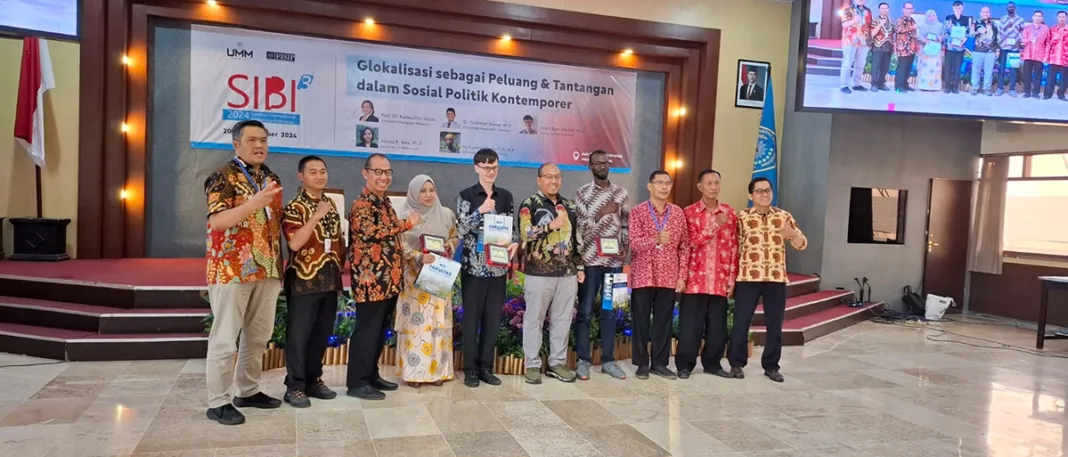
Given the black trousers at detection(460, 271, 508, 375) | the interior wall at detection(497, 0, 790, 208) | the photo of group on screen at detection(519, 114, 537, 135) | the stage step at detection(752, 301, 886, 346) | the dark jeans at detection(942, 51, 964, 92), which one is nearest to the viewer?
the black trousers at detection(460, 271, 508, 375)

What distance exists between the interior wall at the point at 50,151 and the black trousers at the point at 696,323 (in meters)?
5.94

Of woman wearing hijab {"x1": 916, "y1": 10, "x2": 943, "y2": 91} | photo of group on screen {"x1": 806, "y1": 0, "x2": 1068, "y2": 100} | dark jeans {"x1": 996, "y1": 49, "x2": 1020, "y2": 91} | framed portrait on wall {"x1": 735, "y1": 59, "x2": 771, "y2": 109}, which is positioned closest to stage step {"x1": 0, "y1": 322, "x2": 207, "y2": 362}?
photo of group on screen {"x1": 806, "y1": 0, "x2": 1068, "y2": 100}

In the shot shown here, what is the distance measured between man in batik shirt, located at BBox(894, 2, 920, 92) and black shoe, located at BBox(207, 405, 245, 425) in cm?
712

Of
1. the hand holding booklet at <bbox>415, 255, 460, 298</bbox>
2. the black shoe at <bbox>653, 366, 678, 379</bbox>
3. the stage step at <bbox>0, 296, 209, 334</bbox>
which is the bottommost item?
the black shoe at <bbox>653, 366, 678, 379</bbox>

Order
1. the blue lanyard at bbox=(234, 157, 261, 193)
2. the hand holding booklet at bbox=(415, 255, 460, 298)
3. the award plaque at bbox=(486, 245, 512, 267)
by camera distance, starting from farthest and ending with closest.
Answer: the award plaque at bbox=(486, 245, 512, 267), the hand holding booklet at bbox=(415, 255, 460, 298), the blue lanyard at bbox=(234, 157, 261, 193)

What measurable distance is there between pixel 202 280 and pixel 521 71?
4.21 meters

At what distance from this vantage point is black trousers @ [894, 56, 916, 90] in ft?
23.3

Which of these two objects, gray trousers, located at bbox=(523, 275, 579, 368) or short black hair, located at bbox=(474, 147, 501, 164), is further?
gray trousers, located at bbox=(523, 275, 579, 368)

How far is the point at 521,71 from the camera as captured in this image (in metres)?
7.73

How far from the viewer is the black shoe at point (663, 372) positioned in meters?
4.44

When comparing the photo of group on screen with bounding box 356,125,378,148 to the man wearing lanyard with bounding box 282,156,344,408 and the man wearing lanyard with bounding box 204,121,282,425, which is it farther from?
the man wearing lanyard with bounding box 204,121,282,425

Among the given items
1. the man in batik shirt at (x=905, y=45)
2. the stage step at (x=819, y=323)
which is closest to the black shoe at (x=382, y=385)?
the stage step at (x=819, y=323)

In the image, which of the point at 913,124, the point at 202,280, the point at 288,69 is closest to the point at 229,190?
the point at 202,280

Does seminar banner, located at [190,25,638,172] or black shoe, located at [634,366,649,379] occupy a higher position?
seminar banner, located at [190,25,638,172]
